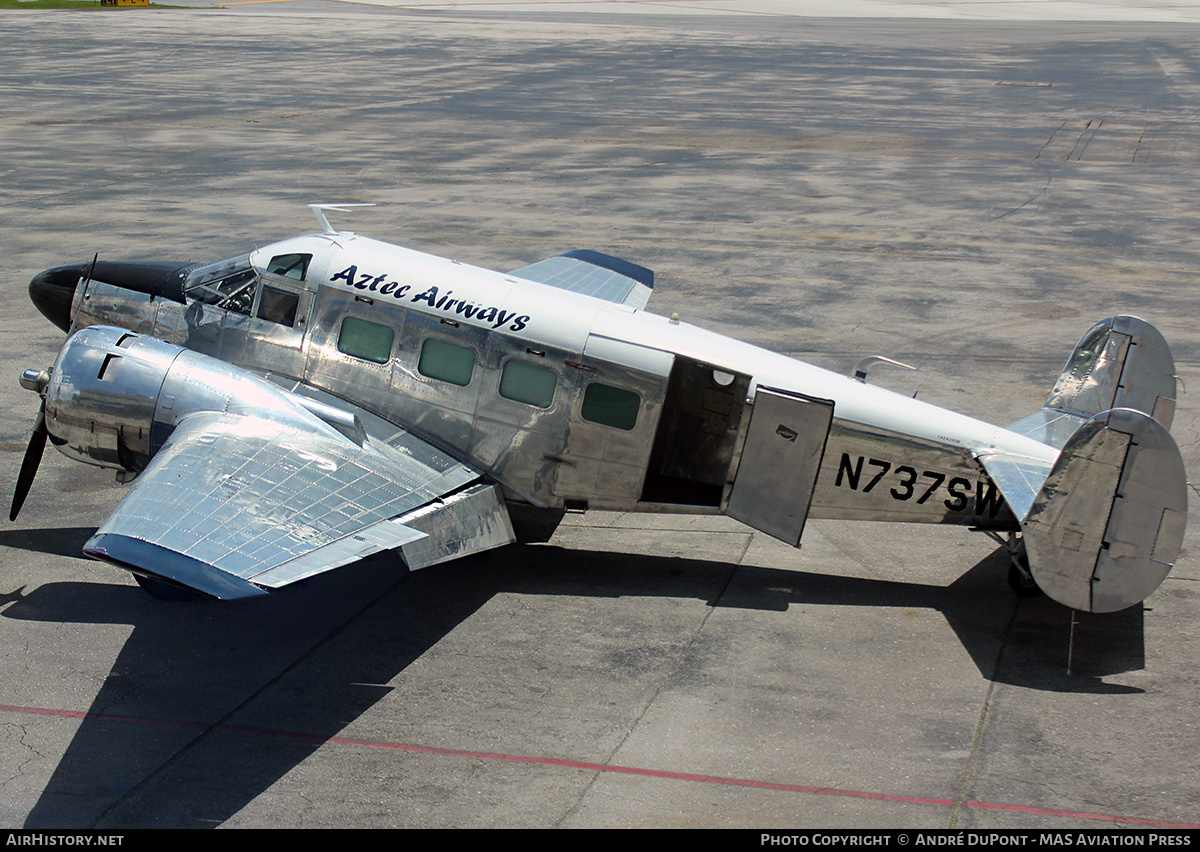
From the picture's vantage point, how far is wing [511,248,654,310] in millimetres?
18156

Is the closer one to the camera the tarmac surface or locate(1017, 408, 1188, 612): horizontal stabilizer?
the tarmac surface

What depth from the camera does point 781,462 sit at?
1342 centimetres

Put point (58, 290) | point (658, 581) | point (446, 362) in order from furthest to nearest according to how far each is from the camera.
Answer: point (58, 290) < point (658, 581) < point (446, 362)

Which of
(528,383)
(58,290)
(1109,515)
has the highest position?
(1109,515)

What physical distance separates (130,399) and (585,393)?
5393mm

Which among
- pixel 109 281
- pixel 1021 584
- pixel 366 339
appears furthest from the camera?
pixel 109 281

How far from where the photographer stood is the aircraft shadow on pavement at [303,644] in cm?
1058

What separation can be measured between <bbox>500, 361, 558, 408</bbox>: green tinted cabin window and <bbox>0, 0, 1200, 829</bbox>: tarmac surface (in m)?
2.25

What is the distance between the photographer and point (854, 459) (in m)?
13.6

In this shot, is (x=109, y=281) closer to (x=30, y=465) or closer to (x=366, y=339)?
(x=30, y=465)

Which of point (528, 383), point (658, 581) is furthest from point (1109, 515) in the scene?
point (528, 383)

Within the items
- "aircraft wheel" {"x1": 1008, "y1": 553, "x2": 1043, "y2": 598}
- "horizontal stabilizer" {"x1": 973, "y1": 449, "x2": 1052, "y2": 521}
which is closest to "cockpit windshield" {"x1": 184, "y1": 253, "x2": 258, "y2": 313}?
"horizontal stabilizer" {"x1": 973, "y1": 449, "x2": 1052, "y2": 521}

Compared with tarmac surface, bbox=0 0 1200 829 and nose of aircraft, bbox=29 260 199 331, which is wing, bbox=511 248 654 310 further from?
nose of aircraft, bbox=29 260 199 331

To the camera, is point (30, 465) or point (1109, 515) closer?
point (1109, 515)
